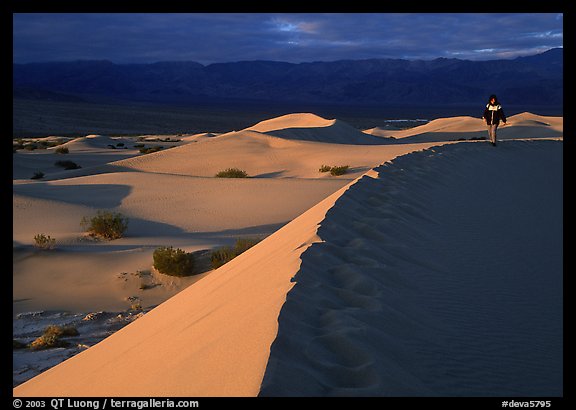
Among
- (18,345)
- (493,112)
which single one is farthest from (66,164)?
(18,345)

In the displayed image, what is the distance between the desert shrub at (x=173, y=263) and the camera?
8117 millimetres

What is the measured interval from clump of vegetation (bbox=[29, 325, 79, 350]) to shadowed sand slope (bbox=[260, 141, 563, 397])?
283 cm

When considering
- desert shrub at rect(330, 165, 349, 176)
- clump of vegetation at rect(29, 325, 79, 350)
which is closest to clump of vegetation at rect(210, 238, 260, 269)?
clump of vegetation at rect(29, 325, 79, 350)

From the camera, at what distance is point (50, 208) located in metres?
13.1

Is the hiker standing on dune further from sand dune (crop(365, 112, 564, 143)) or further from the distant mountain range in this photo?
the distant mountain range

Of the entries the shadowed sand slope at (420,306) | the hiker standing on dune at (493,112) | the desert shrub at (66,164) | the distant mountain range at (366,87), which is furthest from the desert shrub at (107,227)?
the distant mountain range at (366,87)

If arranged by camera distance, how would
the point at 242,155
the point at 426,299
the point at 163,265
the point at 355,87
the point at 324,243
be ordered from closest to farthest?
the point at 426,299
the point at 324,243
the point at 163,265
the point at 242,155
the point at 355,87

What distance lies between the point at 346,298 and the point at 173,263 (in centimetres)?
463

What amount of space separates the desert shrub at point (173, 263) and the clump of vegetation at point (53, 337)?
2.08m

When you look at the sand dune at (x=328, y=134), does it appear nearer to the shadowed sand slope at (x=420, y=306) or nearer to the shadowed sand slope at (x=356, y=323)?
the shadowed sand slope at (x=420, y=306)

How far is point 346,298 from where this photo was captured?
3961 mm
